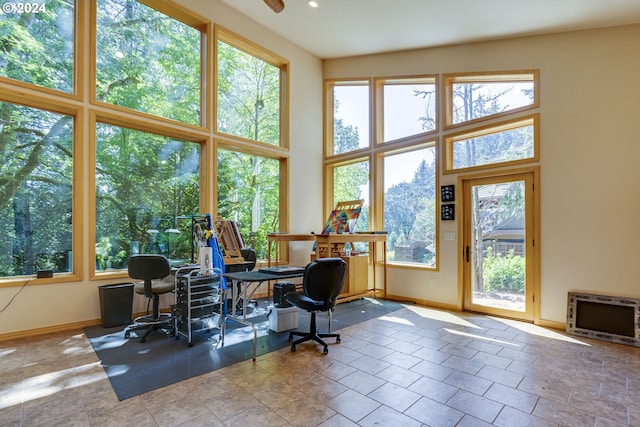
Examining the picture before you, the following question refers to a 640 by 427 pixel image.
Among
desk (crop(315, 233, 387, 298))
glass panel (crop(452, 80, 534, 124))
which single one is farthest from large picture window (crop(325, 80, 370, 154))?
desk (crop(315, 233, 387, 298))

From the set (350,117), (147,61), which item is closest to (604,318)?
(350,117)

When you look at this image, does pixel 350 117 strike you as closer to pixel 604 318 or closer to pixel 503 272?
pixel 503 272

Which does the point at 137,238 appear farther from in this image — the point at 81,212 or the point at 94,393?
the point at 94,393

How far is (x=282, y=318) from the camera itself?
393 centimetres

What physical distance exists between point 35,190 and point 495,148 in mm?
6229

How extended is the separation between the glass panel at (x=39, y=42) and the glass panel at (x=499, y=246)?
19.5 feet

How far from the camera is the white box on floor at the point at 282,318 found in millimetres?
3906

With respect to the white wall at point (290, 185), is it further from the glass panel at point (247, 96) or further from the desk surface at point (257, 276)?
the desk surface at point (257, 276)

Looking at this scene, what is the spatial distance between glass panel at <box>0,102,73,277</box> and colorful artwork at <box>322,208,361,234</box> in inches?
153

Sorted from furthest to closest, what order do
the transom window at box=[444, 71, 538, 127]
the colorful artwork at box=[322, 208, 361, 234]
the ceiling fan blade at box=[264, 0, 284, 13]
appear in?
the colorful artwork at box=[322, 208, 361, 234] → the transom window at box=[444, 71, 538, 127] → the ceiling fan blade at box=[264, 0, 284, 13]

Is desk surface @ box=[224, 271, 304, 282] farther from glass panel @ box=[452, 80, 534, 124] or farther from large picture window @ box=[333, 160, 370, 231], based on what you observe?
glass panel @ box=[452, 80, 534, 124]

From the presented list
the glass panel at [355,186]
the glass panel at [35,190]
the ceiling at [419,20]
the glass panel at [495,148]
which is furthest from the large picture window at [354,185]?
the glass panel at [35,190]

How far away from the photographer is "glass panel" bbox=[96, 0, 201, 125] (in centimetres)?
432

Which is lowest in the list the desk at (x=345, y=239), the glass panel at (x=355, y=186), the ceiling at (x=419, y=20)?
the desk at (x=345, y=239)
